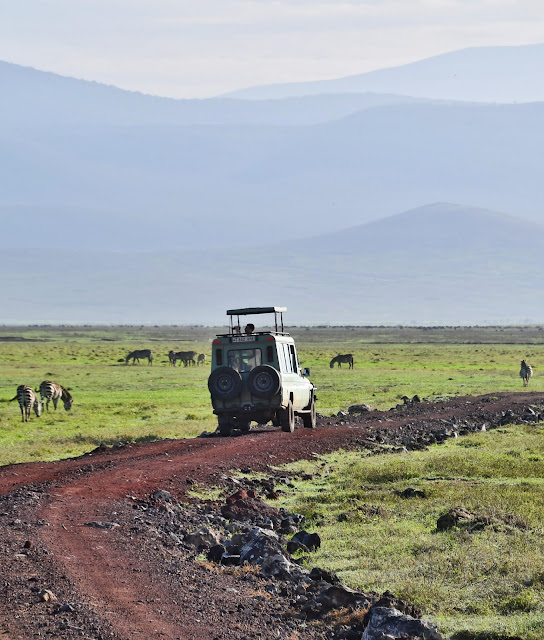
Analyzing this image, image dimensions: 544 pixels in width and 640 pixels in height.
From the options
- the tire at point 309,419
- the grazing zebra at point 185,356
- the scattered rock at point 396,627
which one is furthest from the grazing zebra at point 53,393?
the grazing zebra at point 185,356

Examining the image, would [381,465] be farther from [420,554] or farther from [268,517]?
[420,554]

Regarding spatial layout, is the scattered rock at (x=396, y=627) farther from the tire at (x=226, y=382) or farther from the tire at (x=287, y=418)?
the tire at (x=287, y=418)

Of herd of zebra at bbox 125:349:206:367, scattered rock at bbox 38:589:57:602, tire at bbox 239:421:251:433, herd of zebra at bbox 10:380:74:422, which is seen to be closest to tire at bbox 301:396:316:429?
tire at bbox 239:421:251:433

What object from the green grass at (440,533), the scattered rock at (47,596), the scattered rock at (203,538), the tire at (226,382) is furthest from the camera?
the tire at (226,382)

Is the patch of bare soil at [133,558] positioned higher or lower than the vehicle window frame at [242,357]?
lower

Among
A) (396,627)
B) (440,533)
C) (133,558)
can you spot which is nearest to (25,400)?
(440,533)

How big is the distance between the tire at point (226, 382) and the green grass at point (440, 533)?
322 centimetres

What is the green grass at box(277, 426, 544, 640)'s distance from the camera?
11.7 m

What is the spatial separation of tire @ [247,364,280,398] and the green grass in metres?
2.51

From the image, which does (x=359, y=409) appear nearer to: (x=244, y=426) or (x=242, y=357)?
(x=244, y=426)

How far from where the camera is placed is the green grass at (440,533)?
1173cm

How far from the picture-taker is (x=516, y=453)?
25453 millimetres

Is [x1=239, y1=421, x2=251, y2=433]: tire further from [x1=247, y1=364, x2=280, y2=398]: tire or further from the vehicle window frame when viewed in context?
[x1=247, y1=364, x2=280, y2=398]: tire

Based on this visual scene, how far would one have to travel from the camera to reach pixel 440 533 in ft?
50.8
